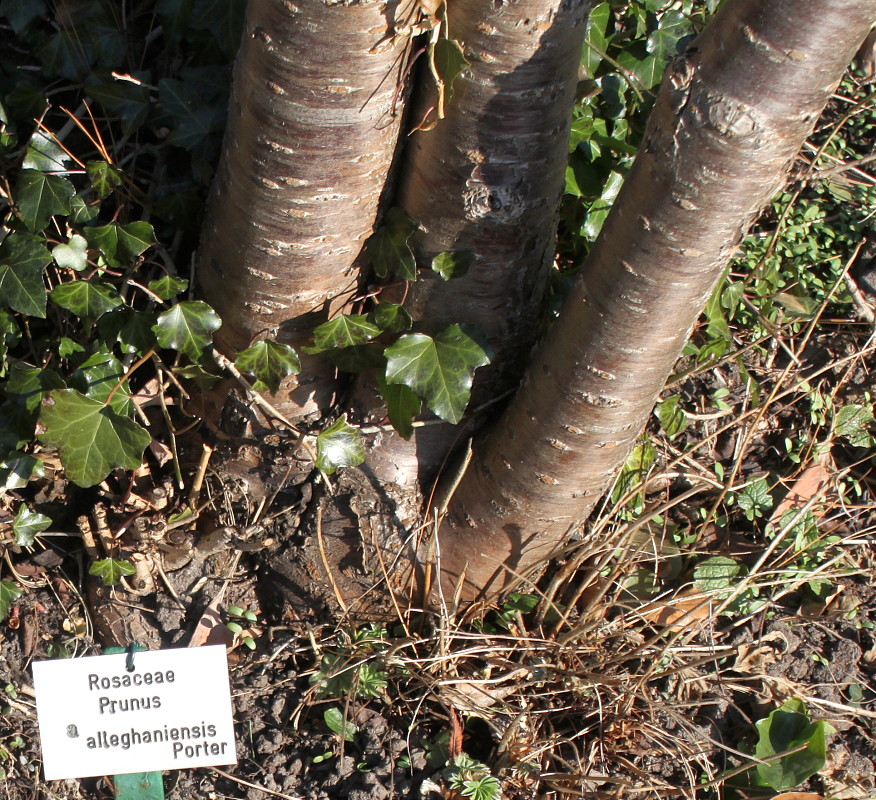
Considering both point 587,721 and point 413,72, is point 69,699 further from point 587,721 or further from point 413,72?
point 413,72

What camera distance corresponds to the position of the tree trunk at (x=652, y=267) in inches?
41.8

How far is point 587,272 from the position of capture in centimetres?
135

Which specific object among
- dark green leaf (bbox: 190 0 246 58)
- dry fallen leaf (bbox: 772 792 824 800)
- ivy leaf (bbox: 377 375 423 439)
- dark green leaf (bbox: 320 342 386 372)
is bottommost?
dry fallen leaf (bbox: 772 792 824 800)

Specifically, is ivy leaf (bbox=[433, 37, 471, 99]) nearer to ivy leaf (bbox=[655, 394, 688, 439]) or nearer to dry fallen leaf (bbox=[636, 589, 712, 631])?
ivy leaf (bbox=[655, 394, 688, 439])

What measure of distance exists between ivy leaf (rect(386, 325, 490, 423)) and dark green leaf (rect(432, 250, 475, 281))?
10cm

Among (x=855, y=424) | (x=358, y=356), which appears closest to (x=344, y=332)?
(x=358, y=356)

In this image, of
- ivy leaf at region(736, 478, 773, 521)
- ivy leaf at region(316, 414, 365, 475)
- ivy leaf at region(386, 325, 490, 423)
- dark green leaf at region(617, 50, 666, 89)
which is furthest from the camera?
ivy leaf at region(736, 478, 773, 521)

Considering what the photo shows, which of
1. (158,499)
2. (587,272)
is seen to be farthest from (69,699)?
(587,272)

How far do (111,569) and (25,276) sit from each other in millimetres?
623

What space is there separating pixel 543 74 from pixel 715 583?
1.25 meters

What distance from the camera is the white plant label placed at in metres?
1.59

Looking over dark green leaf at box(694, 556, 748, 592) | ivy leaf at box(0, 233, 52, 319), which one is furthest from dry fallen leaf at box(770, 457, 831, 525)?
ivy leaf at box(0, 233, 52, 319)

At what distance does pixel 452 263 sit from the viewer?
55.9 inches

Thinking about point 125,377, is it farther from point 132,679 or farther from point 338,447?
point 132,679
